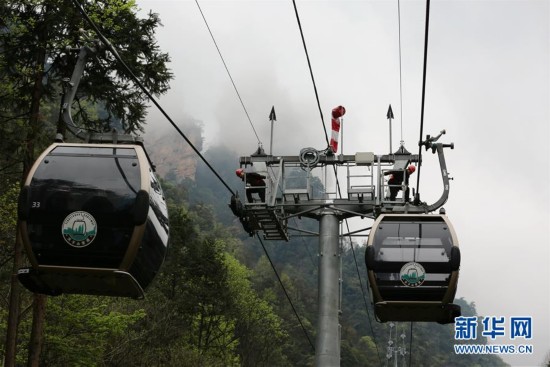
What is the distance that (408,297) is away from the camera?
11492mm

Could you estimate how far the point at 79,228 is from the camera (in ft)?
26.2

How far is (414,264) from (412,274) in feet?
0.53

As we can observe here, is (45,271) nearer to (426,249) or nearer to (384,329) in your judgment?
(426,249)

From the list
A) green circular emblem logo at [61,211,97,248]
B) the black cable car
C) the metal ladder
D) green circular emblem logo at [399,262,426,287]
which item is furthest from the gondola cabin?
the metal ladder

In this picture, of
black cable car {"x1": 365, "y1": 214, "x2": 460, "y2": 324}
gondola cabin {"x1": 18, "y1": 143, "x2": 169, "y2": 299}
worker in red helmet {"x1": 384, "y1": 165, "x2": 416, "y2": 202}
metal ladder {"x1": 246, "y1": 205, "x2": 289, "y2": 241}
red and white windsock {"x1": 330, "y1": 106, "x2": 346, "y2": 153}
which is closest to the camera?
gondola cabin {"x1": 18, "y1": 143, "x2": 169, "y2": 299}

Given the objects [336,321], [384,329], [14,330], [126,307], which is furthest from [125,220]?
[384,329]

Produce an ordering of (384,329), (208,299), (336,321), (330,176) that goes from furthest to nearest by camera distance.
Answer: (384,329), (208,299), (330,176), (336,321)

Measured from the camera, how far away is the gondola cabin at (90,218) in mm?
7938

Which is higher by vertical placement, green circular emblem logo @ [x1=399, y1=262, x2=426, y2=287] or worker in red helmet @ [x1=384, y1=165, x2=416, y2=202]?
worker in red helmet @ [x1=384, y1=165, x2=416, y2=202]

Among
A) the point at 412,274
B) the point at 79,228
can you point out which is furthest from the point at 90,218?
the point at 412,274

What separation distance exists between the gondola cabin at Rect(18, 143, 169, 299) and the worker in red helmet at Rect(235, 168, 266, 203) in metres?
12.3

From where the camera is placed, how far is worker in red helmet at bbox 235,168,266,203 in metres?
20.7

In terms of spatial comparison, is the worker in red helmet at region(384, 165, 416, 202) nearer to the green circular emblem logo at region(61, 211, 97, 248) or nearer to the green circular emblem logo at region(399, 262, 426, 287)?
the green circular emblem logo at region(399, 262, 426, 287)

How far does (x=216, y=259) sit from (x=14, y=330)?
2999cm
